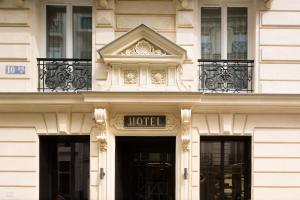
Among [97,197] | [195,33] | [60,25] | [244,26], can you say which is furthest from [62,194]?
[244,26]

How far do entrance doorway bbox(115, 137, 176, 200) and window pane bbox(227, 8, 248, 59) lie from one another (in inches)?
103

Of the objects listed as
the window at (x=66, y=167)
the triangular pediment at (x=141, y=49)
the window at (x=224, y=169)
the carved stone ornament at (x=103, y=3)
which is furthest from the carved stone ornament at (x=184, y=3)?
the window at (x=66, y=167)

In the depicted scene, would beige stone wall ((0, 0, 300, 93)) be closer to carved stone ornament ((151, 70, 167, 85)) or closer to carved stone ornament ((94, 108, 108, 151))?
carved stone ornament ((151, 70, 167, 85))

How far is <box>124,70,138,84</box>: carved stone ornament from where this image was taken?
27.9ft

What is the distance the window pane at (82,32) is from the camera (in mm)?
9062

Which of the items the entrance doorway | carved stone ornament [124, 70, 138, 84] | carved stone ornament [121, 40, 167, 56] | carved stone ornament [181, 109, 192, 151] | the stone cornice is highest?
carved stone ornament [121, 40, 167, 56]

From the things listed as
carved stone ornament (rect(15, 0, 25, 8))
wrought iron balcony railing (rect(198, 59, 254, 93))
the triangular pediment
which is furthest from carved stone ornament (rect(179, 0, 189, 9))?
carved stone ornament (rect(15, 0, 25, 8))

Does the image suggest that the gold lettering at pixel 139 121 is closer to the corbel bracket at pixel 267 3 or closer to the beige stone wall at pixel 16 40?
the beige stone wall at pixel 16 40

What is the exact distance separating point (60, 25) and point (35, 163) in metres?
3.17

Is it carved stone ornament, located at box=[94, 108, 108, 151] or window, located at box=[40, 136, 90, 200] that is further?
window, located at box=[40, 136, 90, 200]

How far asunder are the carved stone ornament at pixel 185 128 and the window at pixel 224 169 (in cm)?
60

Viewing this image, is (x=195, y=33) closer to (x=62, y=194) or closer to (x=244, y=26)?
(x=244, y=26)

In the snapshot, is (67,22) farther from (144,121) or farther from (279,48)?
(279,48)

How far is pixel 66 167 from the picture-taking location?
360 inches
